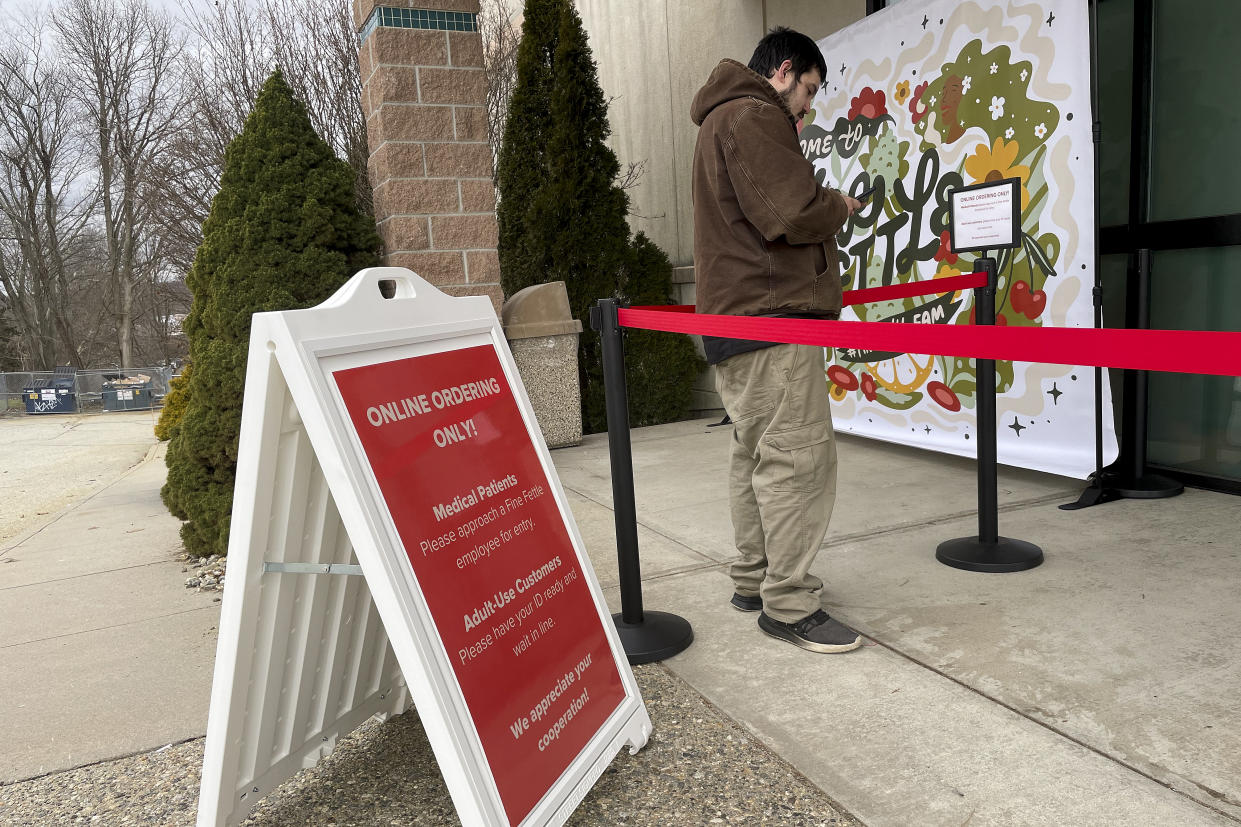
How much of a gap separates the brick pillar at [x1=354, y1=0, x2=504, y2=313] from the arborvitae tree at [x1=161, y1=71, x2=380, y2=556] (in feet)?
1.60

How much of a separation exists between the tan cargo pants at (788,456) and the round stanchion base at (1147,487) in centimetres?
235

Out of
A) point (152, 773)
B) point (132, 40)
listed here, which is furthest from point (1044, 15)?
point (132, 40)

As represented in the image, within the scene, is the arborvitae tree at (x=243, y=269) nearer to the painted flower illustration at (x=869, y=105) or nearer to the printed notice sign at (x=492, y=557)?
the printed notice sign at (x=492, y=557)

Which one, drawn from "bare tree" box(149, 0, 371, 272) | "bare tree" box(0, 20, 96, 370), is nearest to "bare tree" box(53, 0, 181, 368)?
"bare tree" box(0, 20, 96, 370)

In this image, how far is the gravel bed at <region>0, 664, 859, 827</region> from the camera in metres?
2.11

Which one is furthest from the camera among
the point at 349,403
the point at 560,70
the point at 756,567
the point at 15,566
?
the point at 560,70

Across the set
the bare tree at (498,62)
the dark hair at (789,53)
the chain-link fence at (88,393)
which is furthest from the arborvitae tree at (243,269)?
the chain-link fence at (88,393)

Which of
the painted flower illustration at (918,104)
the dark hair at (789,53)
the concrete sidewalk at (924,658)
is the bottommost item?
the concrete sidewalk at (924,658)

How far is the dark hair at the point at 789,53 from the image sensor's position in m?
2.97

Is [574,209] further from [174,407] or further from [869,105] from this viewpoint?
[174,407]

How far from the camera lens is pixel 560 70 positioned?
7934mm

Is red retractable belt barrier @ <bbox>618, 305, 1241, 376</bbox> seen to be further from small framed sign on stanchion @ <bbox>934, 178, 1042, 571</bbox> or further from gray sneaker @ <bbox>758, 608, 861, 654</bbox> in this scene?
small framed sign on stanchion @ <bbox>934, 178, 1042, 571</bbox>

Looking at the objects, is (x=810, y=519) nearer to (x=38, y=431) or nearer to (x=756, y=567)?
(x=756, y=567)

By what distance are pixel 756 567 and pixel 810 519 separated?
0.45 m
